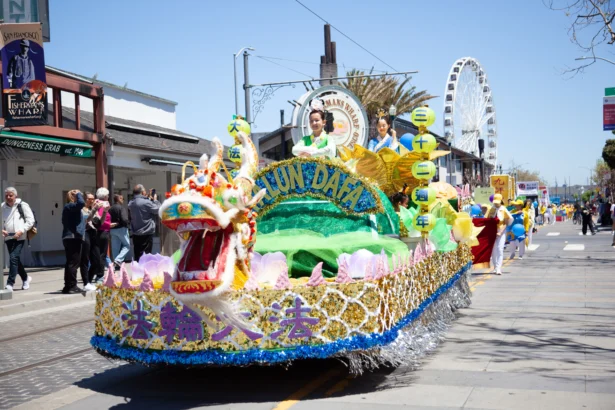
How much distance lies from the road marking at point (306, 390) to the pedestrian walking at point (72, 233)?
25.6ft

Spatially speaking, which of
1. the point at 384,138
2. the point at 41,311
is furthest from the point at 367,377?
the point at 41,311

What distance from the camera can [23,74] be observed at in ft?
46.8

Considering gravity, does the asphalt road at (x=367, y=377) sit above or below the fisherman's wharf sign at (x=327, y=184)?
below

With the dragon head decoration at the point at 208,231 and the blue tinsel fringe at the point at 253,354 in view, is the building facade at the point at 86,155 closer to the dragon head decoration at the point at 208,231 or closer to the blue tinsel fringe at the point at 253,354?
the blue tinsel fringe at the point at 253,354

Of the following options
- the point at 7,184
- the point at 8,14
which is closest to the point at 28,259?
the point at 7,184

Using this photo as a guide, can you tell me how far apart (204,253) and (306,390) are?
1.52 metres

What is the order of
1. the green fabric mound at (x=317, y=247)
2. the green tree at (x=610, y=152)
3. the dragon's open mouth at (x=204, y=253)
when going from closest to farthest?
the dragon's open mouth at (x=204, y=253) < the green fabric mound at (x=317, y=247) < the green tree at (x=610, y=152)

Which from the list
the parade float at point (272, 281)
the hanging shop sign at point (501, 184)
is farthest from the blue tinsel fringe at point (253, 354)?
the hanging shop sign at point (501, 184)

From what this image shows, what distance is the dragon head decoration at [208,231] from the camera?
17.5 ft

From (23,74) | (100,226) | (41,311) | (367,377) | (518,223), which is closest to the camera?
(367,377)

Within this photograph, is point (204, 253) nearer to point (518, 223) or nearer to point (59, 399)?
point (59, 399)

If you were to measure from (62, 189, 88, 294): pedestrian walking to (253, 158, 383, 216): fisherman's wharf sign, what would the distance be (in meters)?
6.71

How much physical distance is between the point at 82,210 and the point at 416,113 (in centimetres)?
731

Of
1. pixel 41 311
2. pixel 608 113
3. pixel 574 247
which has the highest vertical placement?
pixel 608 113
